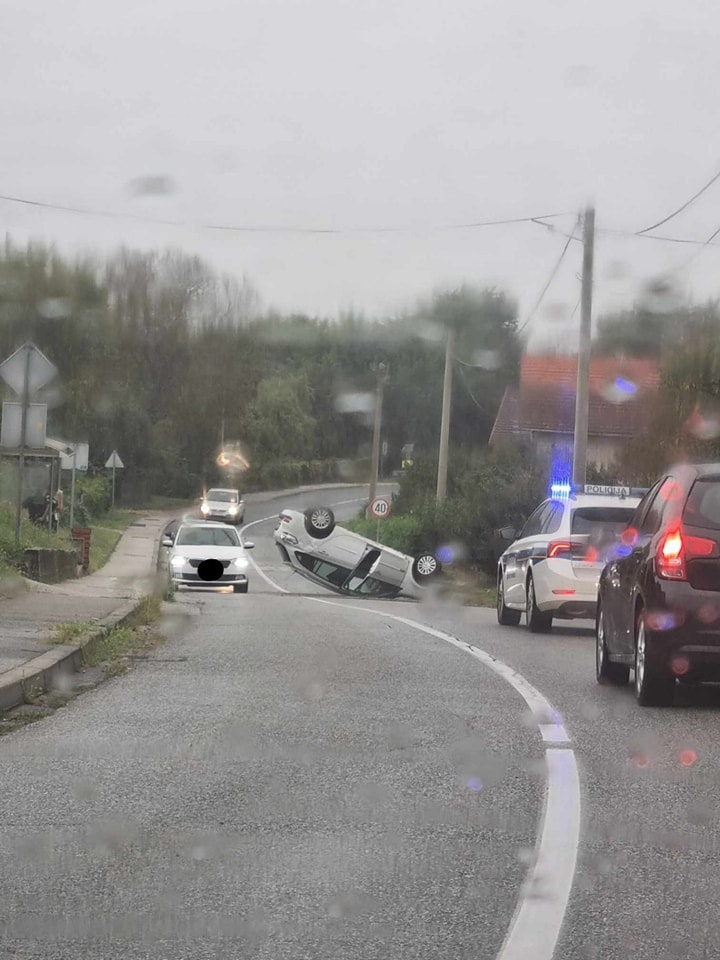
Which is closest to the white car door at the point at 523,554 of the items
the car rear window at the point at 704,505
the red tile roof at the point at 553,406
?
the car rear window at the point at 704,505

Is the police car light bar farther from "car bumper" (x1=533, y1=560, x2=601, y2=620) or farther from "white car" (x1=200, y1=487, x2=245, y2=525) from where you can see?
"white car" (x1=200, y1=487, x2=245, y2=525)

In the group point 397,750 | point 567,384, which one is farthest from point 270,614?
point 567,384

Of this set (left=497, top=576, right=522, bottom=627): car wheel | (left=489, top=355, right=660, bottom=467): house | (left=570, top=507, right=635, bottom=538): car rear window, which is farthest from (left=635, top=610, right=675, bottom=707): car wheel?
(left=489, top=355, right=660, bottom=467): house

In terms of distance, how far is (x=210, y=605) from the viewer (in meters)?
21.2

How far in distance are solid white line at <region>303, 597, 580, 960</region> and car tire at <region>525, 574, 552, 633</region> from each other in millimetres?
8096

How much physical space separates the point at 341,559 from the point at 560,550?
17.0 meters

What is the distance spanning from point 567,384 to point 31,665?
148ft

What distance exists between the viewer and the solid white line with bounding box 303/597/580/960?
447cm

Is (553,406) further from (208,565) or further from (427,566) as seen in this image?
(208,565)

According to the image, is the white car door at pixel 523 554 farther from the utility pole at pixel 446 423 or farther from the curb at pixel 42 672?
the utility pole at pixel 446 423

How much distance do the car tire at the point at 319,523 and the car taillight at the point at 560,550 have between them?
16595 millimetres

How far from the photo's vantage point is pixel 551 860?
18.1 ft

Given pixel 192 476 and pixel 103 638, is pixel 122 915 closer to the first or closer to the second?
pixel 103 638

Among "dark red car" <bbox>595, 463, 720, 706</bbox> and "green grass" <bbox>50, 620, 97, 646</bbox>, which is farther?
"green grass" <bbox>50, 620, 97, 646</bbox>
